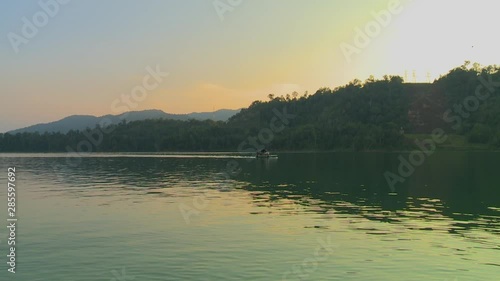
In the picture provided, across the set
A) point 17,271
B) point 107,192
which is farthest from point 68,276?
point 107,192

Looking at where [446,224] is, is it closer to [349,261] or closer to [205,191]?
[349,261]

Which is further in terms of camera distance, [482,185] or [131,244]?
[482,185]

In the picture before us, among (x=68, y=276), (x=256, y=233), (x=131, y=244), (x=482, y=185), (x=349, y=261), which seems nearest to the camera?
(x=68, y=276)


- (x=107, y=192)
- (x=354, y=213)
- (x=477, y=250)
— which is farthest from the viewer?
(x=107, y=192)

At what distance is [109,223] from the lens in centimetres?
4250

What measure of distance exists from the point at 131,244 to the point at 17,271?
26.5 feet

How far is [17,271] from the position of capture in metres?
27.2

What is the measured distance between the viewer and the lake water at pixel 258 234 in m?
27.4

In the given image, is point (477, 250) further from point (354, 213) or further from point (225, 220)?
point (225, 220)

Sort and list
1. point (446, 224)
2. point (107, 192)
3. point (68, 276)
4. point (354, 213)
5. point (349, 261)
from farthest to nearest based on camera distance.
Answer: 1. point (107, 192)
2. point (354, 213)
3. point (446, 224)
4. point (349, 261)
5. point (68, 276)

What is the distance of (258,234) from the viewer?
122ft

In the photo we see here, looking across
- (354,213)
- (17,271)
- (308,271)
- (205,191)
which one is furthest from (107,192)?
(308,271)

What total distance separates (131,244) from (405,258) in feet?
55.3

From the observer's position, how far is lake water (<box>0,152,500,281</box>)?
27417mm
